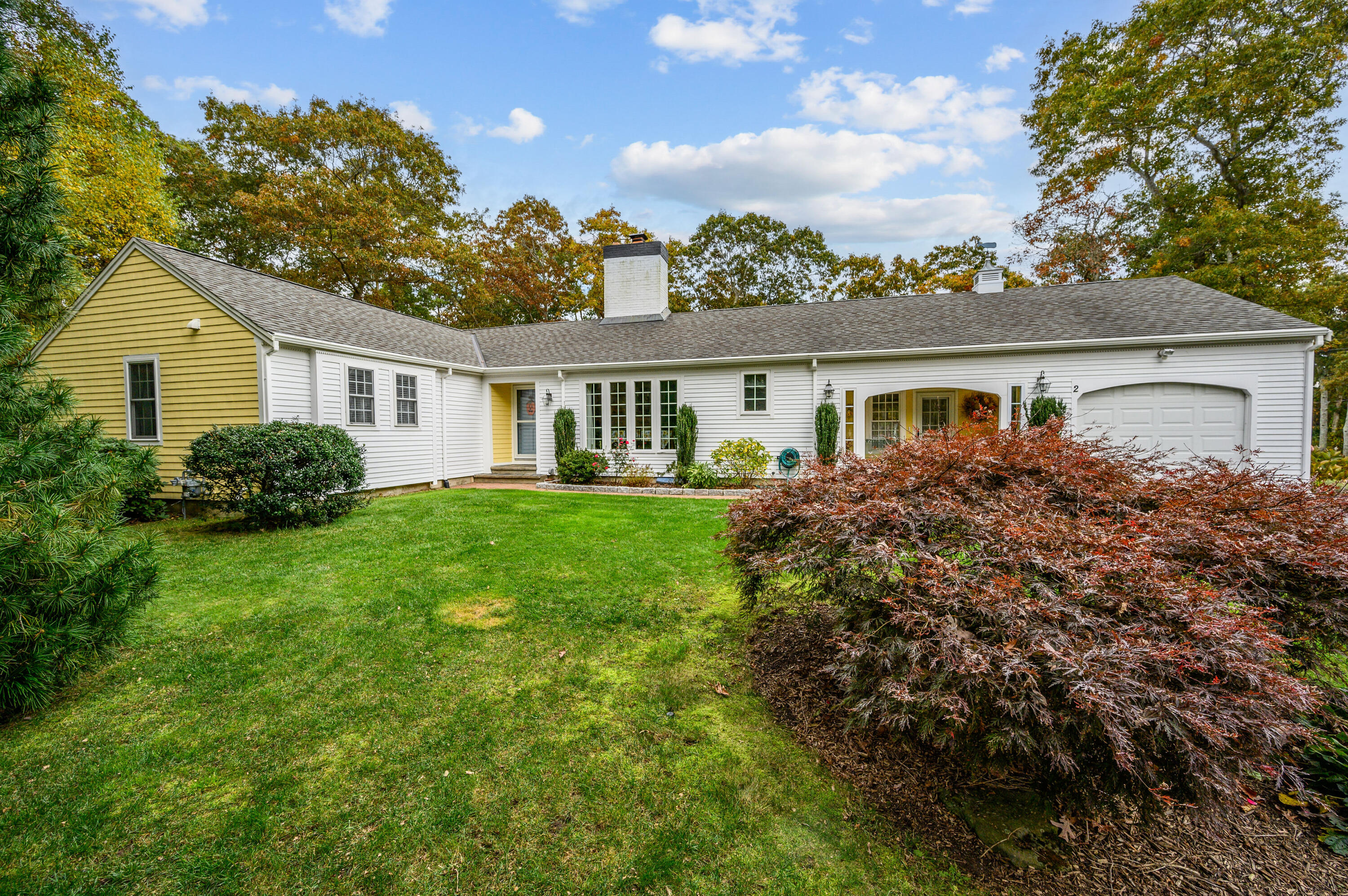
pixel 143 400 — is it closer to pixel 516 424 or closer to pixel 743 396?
pixel 516 424

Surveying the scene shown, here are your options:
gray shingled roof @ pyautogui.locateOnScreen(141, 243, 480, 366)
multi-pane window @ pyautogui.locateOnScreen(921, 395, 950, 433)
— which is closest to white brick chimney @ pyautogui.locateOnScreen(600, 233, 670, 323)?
gray shingled roof @ pyautogui.locateOnScreen(141, 243, 480, 366)

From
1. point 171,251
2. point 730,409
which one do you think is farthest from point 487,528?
point 171,251

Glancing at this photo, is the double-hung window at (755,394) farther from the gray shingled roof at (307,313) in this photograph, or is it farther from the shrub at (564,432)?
the gray shingled roof at (307,313)

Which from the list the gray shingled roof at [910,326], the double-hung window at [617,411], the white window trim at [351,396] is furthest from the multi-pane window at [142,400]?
the double-hung window at [617,411]

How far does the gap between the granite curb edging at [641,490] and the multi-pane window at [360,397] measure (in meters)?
3.77

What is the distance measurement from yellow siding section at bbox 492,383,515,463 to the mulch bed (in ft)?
41.7

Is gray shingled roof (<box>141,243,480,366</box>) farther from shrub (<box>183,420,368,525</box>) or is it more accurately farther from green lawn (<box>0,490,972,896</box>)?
green lawn (<box>0,490,972,896</box>)

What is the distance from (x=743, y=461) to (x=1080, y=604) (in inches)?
377

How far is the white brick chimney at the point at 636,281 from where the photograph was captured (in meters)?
14.9

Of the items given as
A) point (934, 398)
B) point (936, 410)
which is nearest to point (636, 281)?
point (934, 398)

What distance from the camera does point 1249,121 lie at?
638 inches

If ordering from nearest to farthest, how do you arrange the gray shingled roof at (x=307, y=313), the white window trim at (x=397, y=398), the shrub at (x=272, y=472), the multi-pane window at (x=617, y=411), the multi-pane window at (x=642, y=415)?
the shrub at (x=272, y=472), the gray shingled roof at (x=307, y=313), the white window trim at (x=397, y=398), the multi-pane window at (x=642, y=415), the multi-pane window at (x=617, y=411)

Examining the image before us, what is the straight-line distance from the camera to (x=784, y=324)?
13492 mm

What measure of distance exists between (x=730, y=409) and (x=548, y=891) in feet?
36.0
